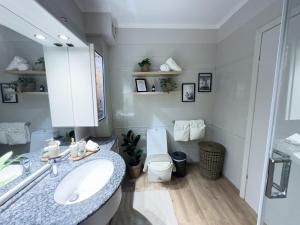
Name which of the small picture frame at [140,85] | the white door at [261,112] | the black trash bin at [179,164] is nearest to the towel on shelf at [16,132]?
the small picture frame at [140,85]

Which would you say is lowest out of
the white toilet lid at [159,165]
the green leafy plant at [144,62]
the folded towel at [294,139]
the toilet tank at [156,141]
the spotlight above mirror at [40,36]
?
the white toilet lid at [159,165]

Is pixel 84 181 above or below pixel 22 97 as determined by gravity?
below

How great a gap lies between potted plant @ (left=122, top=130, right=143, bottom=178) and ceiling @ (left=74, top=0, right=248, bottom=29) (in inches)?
71.5

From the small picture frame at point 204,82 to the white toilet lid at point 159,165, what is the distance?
147 centimetres

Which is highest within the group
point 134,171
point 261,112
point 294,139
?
point 261,112

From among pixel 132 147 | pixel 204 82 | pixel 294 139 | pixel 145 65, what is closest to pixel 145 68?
pixel 145 65

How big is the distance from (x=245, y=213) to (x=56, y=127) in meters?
2.39

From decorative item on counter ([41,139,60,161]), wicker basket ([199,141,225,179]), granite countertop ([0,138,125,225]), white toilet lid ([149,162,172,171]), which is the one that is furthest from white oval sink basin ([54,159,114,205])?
wicker basket ([199,141,225,179])

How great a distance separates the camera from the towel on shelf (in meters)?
0.98

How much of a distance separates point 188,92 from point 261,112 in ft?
4.12

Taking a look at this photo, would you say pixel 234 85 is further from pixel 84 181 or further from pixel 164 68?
pixel 84 181

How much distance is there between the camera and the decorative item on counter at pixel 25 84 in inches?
41.5

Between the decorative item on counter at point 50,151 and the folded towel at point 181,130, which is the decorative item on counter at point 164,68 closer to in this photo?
the folded towel at point 181,130

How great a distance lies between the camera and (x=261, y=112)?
1.75 meters
